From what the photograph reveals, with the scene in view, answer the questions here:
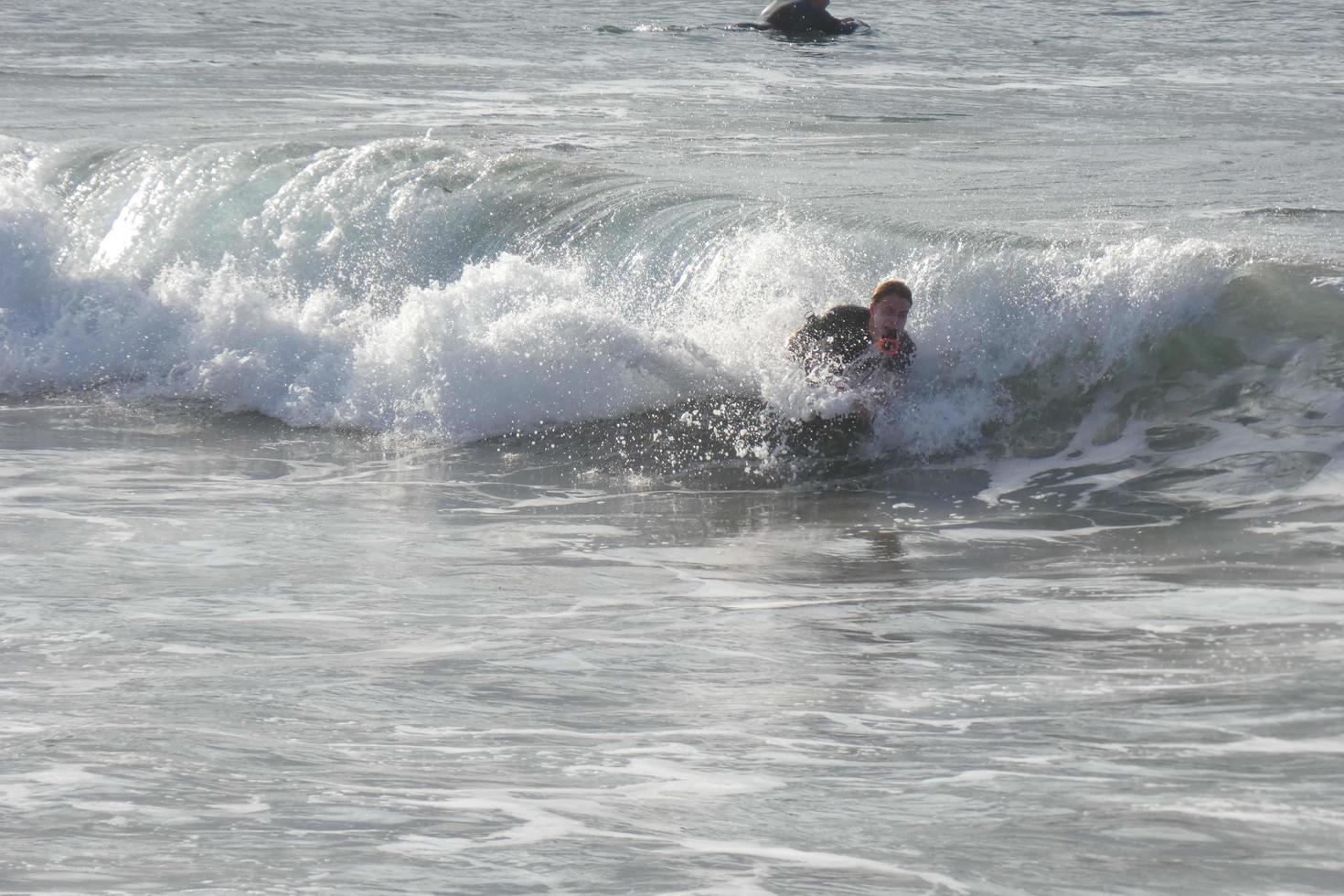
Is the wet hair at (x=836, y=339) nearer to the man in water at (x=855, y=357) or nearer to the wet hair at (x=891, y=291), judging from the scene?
the man in water at (x=855, y=357)

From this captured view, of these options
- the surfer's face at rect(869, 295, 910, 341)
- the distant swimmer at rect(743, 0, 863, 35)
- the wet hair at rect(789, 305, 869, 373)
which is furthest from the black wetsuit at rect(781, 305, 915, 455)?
the distant swimmer at rect(743, 0, 863, 35)

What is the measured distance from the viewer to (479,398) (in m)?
10.3

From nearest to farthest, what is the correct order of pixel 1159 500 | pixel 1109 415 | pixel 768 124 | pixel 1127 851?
pixel 1127 851
pixel 1159 500
pixel 1109 415
pixel 768 124

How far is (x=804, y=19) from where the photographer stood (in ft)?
104

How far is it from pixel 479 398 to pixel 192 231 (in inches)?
164

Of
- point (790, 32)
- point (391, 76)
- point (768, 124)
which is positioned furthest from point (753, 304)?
point (790, 32)

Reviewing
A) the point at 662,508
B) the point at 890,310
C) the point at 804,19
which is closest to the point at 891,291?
the point at 890,310

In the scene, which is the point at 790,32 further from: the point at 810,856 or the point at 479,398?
the point at 810,856

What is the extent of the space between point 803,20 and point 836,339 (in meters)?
23.7

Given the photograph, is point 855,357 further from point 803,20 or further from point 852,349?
point 803,20

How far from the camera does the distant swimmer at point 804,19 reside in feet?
104

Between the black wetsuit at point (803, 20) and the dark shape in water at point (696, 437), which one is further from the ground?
the black wetsuit at point (803, 20)

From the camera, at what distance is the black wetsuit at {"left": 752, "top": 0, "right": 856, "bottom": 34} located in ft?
104

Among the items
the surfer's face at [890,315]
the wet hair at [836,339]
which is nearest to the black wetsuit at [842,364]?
the wet hair at [836,339]
